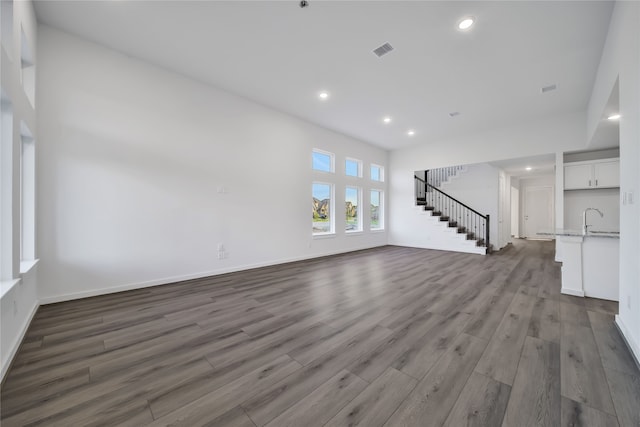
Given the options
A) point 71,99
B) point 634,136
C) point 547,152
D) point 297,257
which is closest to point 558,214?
point 547,152

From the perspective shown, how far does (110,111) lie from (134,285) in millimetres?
2576

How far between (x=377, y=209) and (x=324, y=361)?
23.6 feet

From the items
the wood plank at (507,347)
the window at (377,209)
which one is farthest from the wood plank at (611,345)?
the window at (377,209)

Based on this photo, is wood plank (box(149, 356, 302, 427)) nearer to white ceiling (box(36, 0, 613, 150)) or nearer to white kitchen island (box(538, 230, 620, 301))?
white ceiling (box(36, 0, 613, 150))

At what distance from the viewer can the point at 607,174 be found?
5125 mm

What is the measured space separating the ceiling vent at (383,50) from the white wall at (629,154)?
88.8 inches

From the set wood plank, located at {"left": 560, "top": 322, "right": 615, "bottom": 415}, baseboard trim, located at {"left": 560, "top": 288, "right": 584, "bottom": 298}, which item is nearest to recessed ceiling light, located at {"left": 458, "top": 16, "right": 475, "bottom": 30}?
wood plank, located at {"left": 560, "top": 322, "right": 615, "bottom": 415}

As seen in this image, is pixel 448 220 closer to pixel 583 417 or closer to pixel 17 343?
pixel 583 417

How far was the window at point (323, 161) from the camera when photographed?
6.48 meters

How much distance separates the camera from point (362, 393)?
1553mm

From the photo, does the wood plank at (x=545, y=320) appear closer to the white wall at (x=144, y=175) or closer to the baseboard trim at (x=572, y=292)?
the baseboard trim at (x=572, y=292)

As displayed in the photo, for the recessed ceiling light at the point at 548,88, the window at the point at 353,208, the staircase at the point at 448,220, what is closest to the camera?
the recessed ceiling light at the point at 548,88

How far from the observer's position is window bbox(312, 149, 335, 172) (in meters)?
6.48

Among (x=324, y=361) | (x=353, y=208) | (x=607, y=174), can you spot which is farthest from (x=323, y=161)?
(x=607, y=174)
